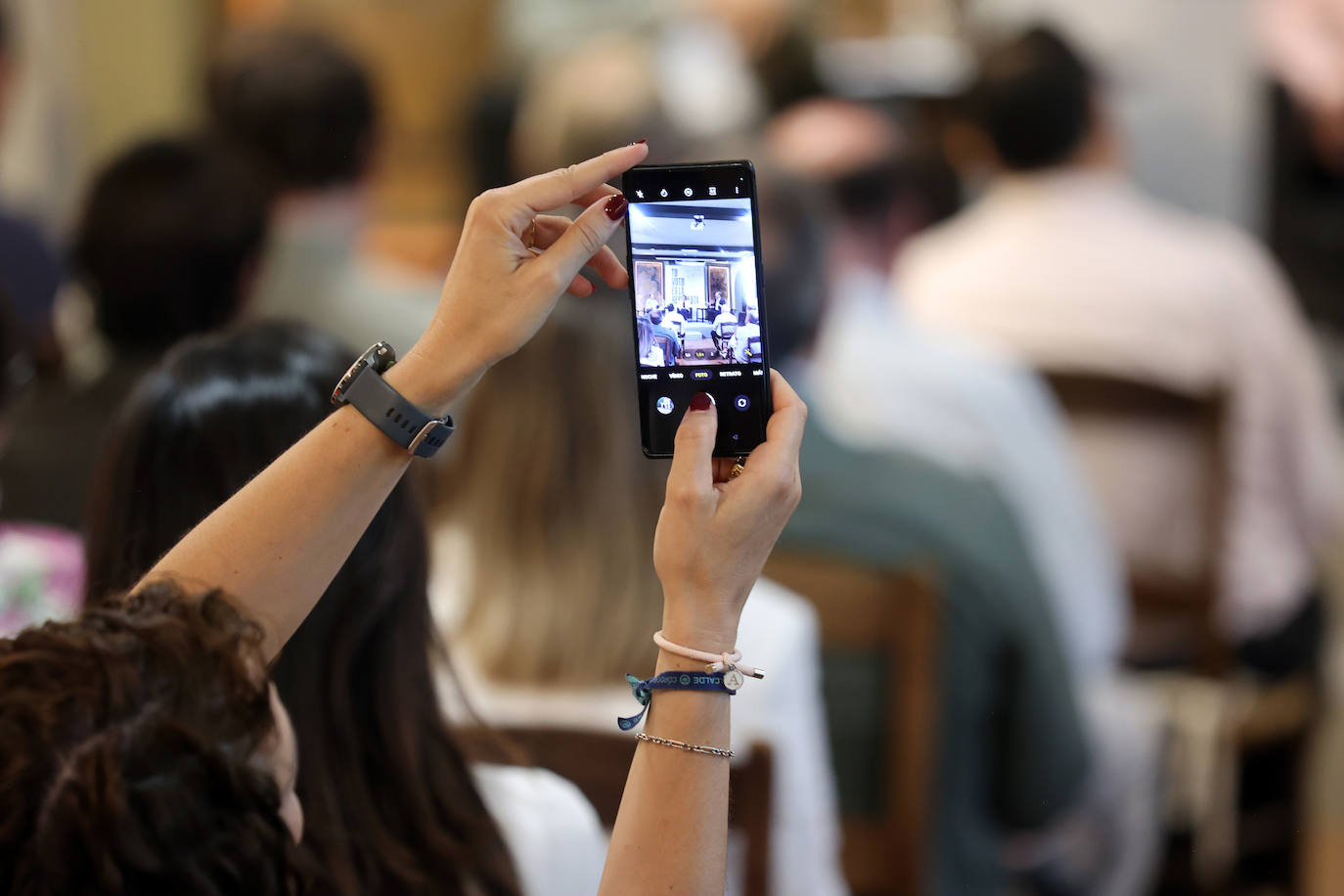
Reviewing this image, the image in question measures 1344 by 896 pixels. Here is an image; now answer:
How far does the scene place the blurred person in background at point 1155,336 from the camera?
6.51ft

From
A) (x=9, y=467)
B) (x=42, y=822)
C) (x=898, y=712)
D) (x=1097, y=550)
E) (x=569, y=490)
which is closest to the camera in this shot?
(x=42, y=822)

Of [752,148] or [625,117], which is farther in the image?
[625,117]

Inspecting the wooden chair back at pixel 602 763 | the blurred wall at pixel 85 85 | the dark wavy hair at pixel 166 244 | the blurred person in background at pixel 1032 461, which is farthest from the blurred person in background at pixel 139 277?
the blurred wall at pixel 85 85

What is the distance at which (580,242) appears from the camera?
0.57 meters

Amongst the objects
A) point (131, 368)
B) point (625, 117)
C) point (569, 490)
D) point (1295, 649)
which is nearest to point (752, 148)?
point (569, 490)

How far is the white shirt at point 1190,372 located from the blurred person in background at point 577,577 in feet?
3.22

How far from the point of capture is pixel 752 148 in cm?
115

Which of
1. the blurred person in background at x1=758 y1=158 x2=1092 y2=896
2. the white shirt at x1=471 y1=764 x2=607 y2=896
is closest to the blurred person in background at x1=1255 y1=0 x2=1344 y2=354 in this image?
the blurred person in background at x1=758 y1=158 x2=1092 y2=896

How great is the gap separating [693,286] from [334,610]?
1.11 ft

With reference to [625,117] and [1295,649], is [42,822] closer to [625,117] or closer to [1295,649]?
[625,117]

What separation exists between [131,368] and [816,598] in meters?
0.82

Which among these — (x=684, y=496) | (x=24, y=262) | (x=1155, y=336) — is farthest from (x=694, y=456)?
(x=24, y=262)

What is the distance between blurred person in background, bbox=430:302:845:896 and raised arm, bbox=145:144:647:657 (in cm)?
45

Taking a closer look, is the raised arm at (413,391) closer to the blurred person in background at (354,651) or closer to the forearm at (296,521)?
the forearm at (296,521)
